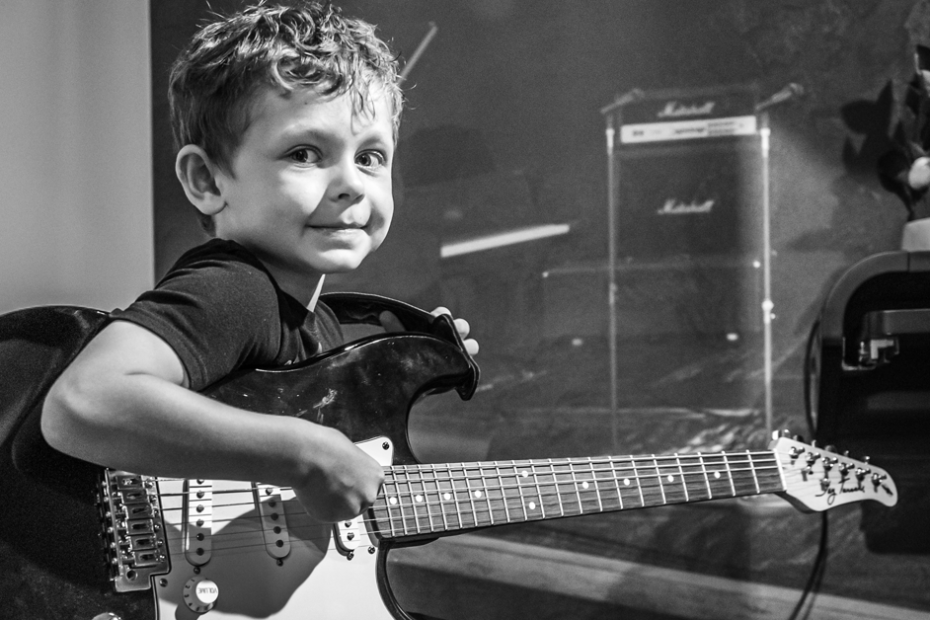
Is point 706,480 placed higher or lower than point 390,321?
lower

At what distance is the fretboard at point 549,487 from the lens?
35.0 inches

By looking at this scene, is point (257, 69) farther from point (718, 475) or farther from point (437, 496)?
point (718, 475)

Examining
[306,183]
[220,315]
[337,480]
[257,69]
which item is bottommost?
[337,480]

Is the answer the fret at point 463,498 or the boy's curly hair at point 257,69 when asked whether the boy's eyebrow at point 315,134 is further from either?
the fret at point 463,498

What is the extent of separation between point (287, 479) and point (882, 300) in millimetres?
1138

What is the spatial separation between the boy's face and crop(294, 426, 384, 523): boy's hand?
A: 21 centimetres

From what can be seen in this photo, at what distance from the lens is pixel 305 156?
0.85 m

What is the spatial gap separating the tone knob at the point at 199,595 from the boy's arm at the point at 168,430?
0.13 m

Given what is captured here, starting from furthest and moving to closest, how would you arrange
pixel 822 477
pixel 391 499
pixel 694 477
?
pixel 822 477, pixel 694 477, pixel 391 499

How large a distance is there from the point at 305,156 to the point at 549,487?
0.44 metres

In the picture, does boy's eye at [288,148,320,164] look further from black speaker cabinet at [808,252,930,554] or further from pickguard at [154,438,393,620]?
black speaker cabinet at [808,252,930,554]

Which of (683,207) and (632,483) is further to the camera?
(683,207)

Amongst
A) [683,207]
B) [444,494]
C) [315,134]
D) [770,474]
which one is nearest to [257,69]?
[315,134]

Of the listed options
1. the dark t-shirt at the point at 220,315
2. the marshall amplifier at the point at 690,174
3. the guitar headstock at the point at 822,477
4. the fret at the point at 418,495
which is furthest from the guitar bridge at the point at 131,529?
the marshall amplifier at the point at 690,174
